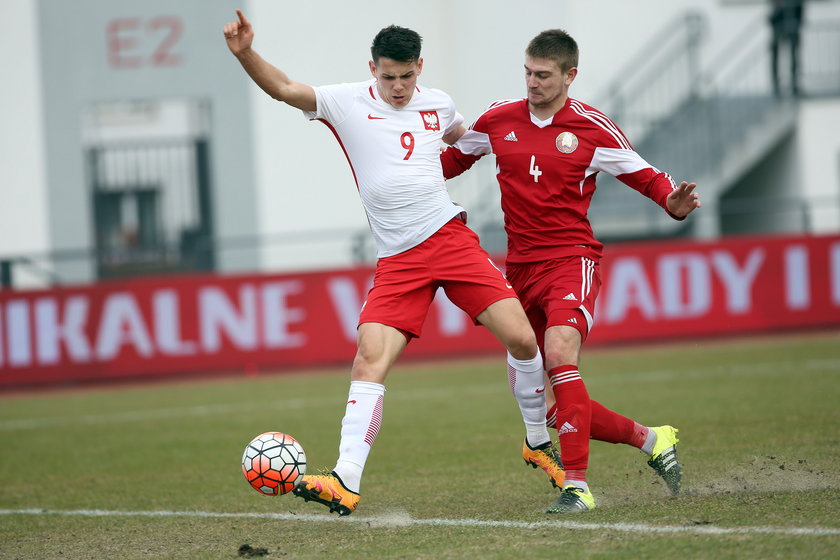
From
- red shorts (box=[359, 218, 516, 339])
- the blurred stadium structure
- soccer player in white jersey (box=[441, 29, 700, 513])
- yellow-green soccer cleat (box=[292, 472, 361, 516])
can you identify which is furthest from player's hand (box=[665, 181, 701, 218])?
the blurred stadium structure

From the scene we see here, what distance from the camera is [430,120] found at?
19.8 feet

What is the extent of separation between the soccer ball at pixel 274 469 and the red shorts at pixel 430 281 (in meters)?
0.78

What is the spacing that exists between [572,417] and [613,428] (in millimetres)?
408

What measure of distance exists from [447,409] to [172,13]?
12134 mm

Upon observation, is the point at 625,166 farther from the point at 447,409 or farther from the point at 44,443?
the point at 44,443

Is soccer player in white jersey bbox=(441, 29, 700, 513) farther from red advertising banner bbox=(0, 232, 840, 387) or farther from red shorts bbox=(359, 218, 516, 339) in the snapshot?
red advertising banner bbox=(0, 232, 840, 387)

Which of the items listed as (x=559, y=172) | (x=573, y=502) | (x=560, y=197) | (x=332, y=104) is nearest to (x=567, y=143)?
(x=559, y=172)

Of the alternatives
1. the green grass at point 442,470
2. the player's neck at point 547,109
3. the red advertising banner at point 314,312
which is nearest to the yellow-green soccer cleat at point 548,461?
the green grass at point 442,470

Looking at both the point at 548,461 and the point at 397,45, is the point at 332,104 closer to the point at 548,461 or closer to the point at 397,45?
the point at 397,45

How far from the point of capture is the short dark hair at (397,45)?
5660mm

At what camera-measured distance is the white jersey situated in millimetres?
5855

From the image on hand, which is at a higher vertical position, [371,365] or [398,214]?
[398,214]

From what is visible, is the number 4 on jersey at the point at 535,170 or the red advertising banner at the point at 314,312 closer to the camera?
the number 4 on jersey at the point at 535,170

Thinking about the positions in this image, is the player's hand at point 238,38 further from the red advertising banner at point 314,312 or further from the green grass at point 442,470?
the red advertising banner at point 314,312
